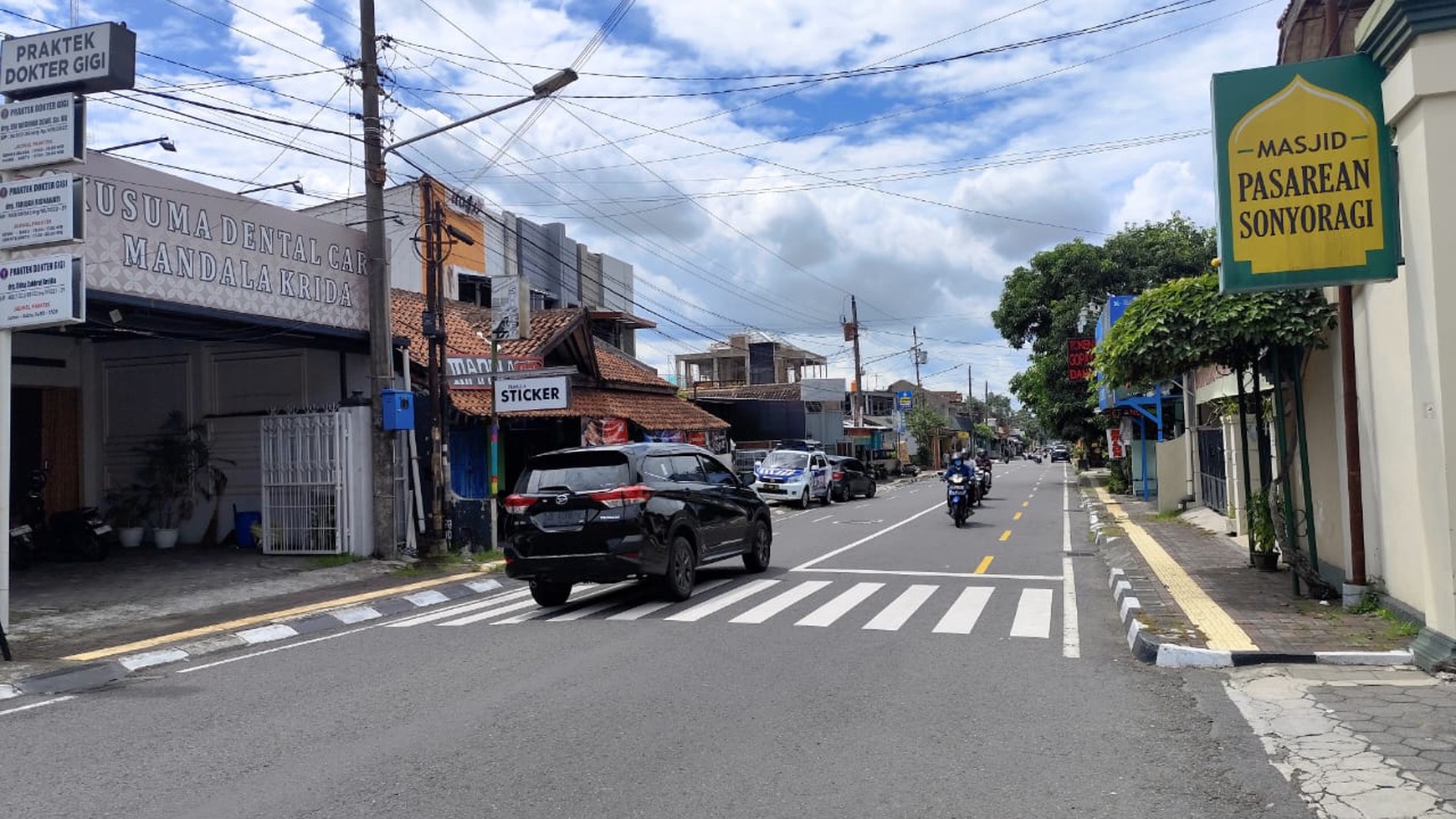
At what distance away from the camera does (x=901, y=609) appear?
11070mm

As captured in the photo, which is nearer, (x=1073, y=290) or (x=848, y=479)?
(x=848, y=479)

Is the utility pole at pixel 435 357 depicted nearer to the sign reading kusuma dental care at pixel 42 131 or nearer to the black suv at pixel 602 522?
the black suv at pixel 602 522

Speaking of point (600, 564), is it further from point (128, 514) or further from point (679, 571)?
point (128, 514)

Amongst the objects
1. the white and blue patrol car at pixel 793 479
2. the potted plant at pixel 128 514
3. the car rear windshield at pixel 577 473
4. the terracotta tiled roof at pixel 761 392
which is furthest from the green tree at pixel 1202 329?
the terracotta tiled roof at pixel 761 392

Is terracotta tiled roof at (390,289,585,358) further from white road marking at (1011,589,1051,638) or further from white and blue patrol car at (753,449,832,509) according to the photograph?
white road marking at (1011,589,1051,638)

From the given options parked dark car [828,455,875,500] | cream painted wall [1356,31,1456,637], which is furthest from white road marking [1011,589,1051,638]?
parked dark car [828,455,875,500]

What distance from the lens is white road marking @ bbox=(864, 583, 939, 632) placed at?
10.0 m

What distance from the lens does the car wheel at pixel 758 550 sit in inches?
567

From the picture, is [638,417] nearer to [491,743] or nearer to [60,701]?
[60,701]

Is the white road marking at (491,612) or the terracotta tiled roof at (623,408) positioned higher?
the terracotta tiled roof at (623,408)

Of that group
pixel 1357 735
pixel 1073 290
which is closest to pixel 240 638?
pixel 1357 735

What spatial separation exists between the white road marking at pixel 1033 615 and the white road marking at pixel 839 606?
1.71 meters

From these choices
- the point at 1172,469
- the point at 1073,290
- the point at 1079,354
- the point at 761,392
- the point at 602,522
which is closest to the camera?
the point at 602,522

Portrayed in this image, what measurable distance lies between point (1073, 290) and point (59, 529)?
3498 cm
